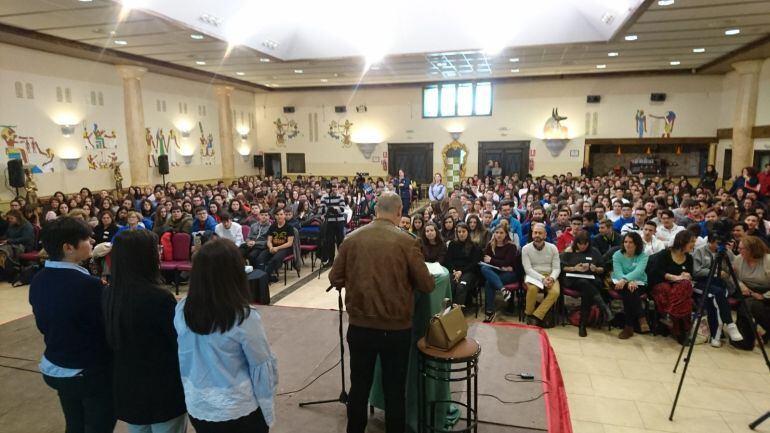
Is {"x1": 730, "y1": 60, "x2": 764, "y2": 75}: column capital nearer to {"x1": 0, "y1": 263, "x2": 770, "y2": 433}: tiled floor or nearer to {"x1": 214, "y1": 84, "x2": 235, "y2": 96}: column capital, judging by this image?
{"x1": 0, "y1": 263, "x2": 770, "y2": 433}: tiled floor

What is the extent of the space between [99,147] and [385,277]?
1246cm

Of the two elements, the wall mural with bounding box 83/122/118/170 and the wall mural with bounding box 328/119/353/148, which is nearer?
the wall mural with bounding box 83/122/118/170

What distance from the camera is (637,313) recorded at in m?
5.08

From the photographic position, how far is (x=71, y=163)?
11344 millimetres

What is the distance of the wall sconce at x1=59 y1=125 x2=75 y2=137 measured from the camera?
11.1 meters

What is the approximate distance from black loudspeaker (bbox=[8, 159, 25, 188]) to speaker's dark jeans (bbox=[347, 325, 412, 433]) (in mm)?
10219

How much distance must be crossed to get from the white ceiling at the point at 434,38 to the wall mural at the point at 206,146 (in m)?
2.25

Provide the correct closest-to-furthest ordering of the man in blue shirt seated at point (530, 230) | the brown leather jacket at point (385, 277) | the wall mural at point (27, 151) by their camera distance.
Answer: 1. the brown leather jacket at point (385, 277)
2. the man in blue shirt seated at point (530, 230)
3. the wall mural at point (27, 151)

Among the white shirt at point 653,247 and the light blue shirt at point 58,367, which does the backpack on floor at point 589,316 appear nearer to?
the white shirt at point 653,247

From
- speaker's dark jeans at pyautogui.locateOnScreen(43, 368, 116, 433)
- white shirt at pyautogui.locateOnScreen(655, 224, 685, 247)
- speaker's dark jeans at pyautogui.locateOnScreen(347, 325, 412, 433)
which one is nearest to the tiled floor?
white shirt at pyautogui.locateOnScreen(655, 224, 685, 247)

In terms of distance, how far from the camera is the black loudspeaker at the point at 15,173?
31.1ft

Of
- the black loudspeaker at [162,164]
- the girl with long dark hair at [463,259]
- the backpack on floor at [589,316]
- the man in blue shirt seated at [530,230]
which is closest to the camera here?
the backpack on floor at [589,316]

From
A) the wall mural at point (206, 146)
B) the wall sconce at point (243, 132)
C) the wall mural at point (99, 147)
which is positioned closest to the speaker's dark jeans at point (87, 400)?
the wall mural at point (99, 147)

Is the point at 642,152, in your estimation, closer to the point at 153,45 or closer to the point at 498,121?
the point at 498,121
